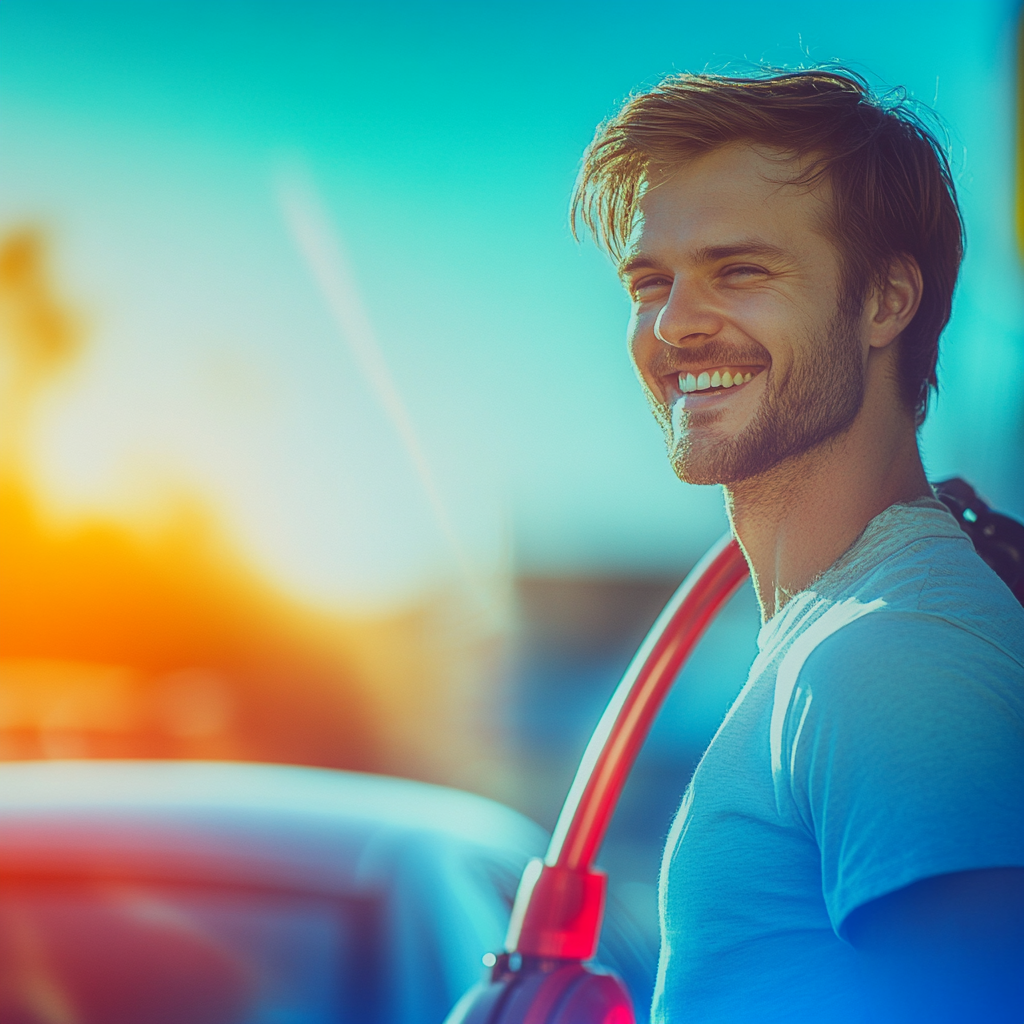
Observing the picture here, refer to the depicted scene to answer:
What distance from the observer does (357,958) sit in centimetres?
258

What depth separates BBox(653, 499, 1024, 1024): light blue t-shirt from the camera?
3.48 feet

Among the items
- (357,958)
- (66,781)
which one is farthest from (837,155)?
(66,781)

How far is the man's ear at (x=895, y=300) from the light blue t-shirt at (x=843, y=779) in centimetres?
26

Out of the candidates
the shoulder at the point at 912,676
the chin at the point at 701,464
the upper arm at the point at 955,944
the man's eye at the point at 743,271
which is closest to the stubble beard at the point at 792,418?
the chin at the point at 701,464

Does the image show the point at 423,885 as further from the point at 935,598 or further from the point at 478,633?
the point at 478,633

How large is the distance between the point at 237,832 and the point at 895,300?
1.94m

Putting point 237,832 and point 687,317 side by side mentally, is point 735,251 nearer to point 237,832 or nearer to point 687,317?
point 687,317

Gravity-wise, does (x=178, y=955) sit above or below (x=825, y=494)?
below

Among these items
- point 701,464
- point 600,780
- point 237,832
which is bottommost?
point 237,832

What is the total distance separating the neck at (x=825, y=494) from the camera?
1532 millimetres

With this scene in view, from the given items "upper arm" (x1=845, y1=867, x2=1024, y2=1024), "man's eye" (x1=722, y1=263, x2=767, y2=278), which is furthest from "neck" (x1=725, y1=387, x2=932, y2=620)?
"upper arm" (x1=845, y1=867, x2=1024, y2=1024)

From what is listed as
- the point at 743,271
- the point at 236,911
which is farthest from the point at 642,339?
the point at 236,911

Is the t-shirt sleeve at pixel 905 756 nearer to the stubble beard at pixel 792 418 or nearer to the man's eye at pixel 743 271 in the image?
the stubble beard at pixel 792 418

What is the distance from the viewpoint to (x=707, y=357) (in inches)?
60.6
